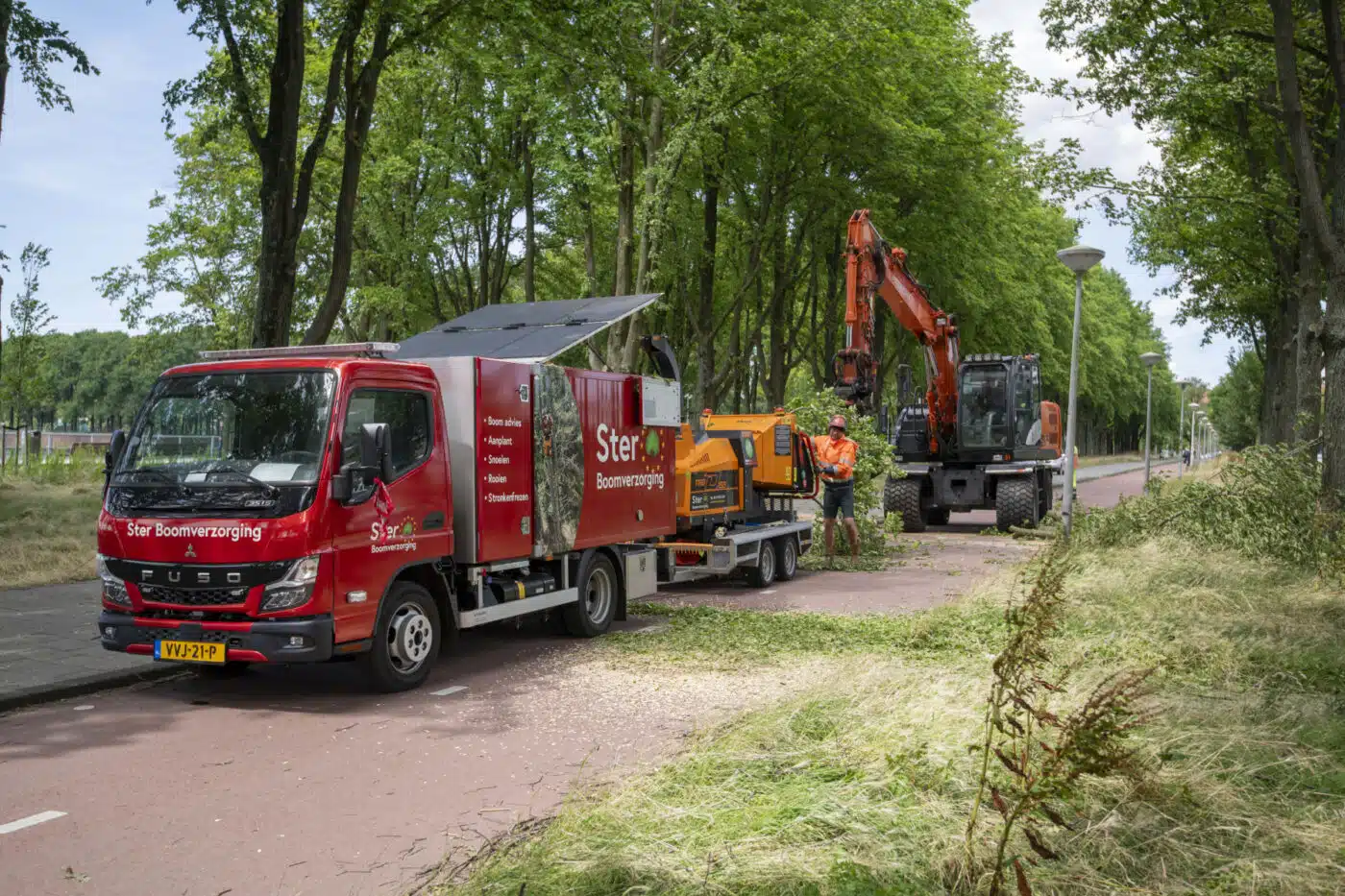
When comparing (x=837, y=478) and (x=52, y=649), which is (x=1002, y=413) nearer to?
(x=837, y=478)

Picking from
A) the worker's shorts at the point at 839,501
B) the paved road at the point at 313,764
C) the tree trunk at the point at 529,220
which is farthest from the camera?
the tree trunk at the point at 529,220

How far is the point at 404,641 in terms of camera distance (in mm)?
8078

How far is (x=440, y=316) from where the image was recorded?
29.1 metres

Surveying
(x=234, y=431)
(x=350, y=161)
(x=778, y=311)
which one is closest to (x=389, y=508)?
(x=234, y=431)

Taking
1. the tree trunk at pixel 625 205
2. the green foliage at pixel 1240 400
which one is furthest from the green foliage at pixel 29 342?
the green foliage at pixel 1240 400

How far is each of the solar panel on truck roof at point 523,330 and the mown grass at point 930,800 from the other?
4179mm

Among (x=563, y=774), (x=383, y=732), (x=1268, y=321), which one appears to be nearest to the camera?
(x=563, y=774)

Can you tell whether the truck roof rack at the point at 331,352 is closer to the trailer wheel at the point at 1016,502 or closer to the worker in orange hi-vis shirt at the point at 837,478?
the worker in orange hi-vis shirt at the point at 837,478

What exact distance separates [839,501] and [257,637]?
1004 centimetres

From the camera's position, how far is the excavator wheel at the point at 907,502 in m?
22.2

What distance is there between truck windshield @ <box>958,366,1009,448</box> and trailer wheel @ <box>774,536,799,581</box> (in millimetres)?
8782

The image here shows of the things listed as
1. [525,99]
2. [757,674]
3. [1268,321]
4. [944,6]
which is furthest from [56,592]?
[1268,321]

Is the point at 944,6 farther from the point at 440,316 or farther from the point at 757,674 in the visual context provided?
the point at 757,674

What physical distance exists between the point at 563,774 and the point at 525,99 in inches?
731
